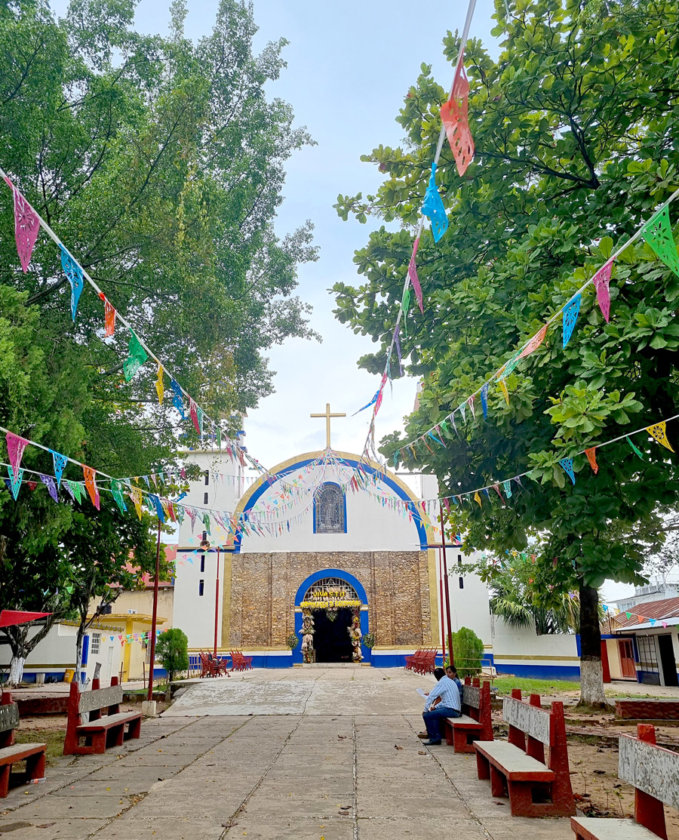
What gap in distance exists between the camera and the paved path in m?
5.03

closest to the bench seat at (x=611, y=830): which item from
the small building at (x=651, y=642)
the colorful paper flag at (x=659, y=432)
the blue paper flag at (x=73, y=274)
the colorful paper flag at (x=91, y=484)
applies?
the colorful paper flag at (x=659, y=432)

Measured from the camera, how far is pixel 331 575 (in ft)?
83.1

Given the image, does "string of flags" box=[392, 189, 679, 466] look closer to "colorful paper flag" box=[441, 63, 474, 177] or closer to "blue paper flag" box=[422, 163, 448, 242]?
"colorful paper flag" box=[441, 63, 474, 177]

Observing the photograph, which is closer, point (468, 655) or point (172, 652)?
point (468, 655)

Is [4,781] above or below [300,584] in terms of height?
below

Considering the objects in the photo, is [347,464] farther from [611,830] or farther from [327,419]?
[611,830]

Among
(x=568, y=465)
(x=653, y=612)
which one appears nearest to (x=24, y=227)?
(x=568, y=465)

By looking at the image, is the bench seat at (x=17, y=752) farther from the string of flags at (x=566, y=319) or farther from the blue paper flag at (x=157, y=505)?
the string of flags at (x=566, y=319)

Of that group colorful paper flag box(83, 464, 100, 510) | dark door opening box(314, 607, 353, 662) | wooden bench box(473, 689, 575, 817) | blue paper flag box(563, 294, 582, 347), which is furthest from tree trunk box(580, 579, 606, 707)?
dark door opening box(314, 607, 353, 662)

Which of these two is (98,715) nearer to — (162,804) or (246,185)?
(162,804)

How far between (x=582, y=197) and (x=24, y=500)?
858 centimetres

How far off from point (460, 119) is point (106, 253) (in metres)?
7.69

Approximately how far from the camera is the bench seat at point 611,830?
11.5ft

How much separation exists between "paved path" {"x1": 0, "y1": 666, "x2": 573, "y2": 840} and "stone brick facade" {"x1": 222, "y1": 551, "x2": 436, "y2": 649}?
→ 13346mm
